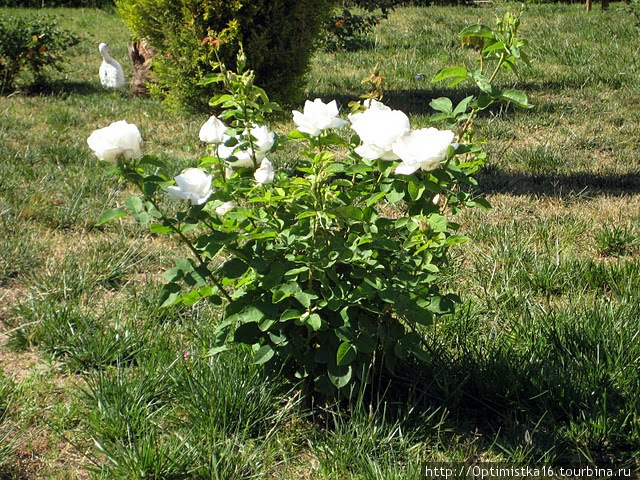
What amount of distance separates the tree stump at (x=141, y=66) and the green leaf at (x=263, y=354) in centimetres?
547

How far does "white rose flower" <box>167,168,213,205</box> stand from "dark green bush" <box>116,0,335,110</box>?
409cm

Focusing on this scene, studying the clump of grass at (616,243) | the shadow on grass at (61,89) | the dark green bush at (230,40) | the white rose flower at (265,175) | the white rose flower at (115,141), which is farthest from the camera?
the shadow on grass at (61,89)

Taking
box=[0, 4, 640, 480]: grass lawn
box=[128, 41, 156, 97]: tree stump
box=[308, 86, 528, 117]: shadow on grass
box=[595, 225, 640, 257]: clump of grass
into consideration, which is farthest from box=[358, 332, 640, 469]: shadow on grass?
box=[128, 41, 156, 97]: tree stump

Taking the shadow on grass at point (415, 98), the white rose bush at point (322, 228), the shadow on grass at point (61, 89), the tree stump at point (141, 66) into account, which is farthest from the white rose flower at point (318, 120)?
the shadow on grass at point (61, 89)

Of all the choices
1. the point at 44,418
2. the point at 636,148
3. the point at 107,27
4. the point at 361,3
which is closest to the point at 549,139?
the point at 636,148

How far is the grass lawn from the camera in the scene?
2080 millimetres

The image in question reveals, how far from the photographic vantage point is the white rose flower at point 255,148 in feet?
6.87

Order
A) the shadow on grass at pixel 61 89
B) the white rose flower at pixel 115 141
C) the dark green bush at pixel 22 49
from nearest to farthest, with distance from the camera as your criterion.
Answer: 1. the white rose flower at pixel 115 141
2. the dark green bush at pixel 22 49
3. the shadow on grass at pixel 61 89

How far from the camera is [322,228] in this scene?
2.02 m

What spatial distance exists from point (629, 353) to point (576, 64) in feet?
20.0

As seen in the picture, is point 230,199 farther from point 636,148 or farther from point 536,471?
point 636,148

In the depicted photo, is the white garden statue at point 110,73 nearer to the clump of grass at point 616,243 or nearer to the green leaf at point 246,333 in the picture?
the clump of grass at point 616,243

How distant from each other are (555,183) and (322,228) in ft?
9.52

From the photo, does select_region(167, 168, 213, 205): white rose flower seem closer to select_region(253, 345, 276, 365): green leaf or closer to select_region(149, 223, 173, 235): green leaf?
select_region(149, 223, 173, 235): green leaf
